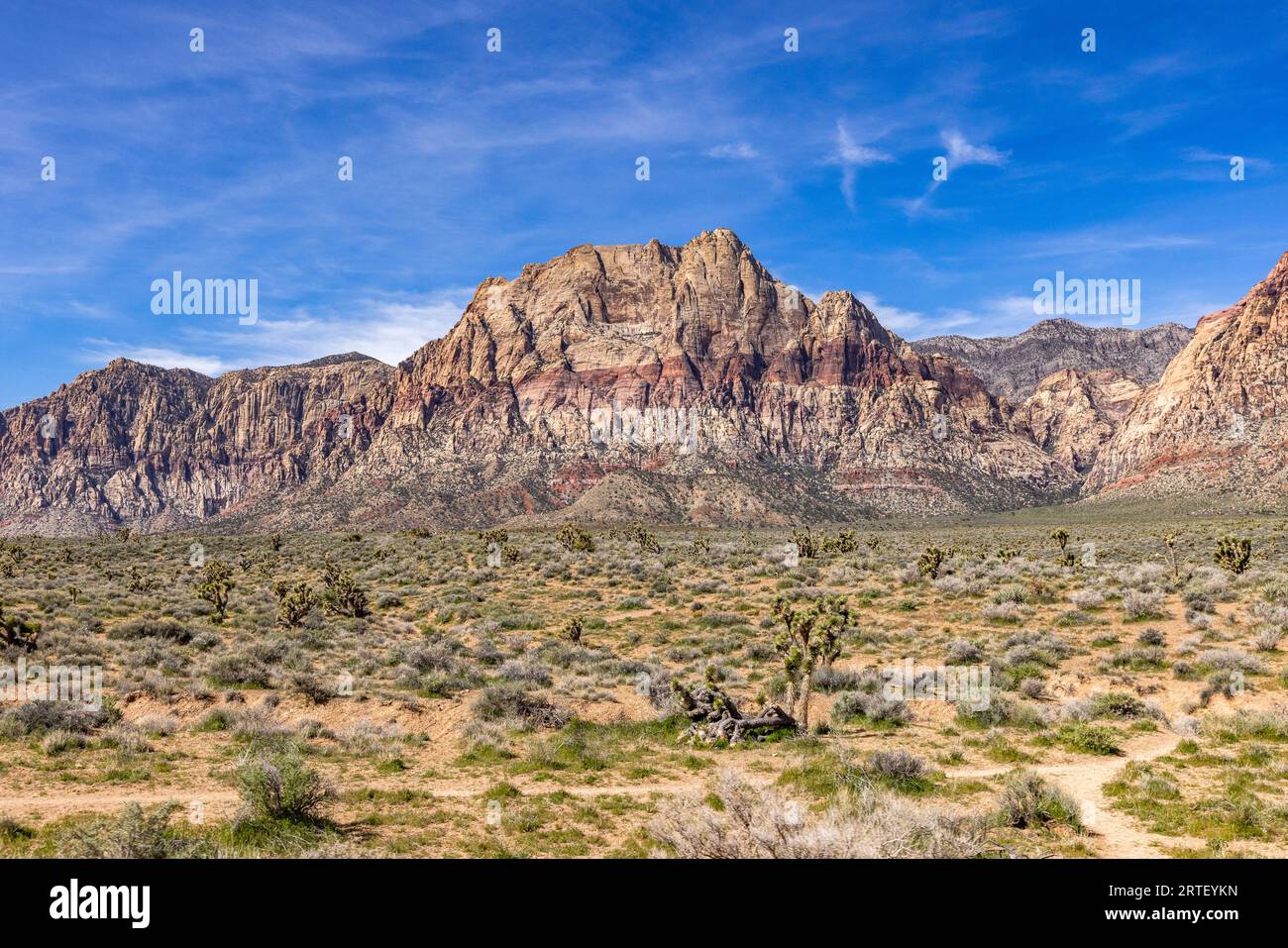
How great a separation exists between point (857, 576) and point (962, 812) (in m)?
30.2

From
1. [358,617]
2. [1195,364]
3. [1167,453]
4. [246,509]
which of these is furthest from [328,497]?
[1195,364]

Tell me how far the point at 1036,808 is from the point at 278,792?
11.6 metres

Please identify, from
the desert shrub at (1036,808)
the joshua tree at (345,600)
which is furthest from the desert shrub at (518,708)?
the joshua tree at (345,600)

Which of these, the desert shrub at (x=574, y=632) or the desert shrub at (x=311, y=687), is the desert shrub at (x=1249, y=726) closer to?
the desert shrub at (x=574, y=632)

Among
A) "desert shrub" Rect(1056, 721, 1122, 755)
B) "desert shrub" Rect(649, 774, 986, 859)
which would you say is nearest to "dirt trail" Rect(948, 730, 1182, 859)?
"desert shrub" Rect(1056, 721, 1122, 755)

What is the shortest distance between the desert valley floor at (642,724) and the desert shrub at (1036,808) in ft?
0.14

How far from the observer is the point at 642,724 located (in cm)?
1756

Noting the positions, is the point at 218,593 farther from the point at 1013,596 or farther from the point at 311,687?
the point at 1013,596

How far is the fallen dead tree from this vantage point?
16.2 meters

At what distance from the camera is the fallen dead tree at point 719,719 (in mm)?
16172

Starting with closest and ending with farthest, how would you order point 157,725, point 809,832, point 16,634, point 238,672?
point 809,832 → point 157,725 → point 238,672 → point 16,634

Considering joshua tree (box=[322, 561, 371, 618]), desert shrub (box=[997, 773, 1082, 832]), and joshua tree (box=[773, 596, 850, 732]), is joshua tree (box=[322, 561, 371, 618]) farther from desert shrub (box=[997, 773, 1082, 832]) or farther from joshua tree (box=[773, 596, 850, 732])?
desert shrub (box=[997, 773, 1082, 832])

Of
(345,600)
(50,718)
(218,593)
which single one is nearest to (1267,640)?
(50,718)
